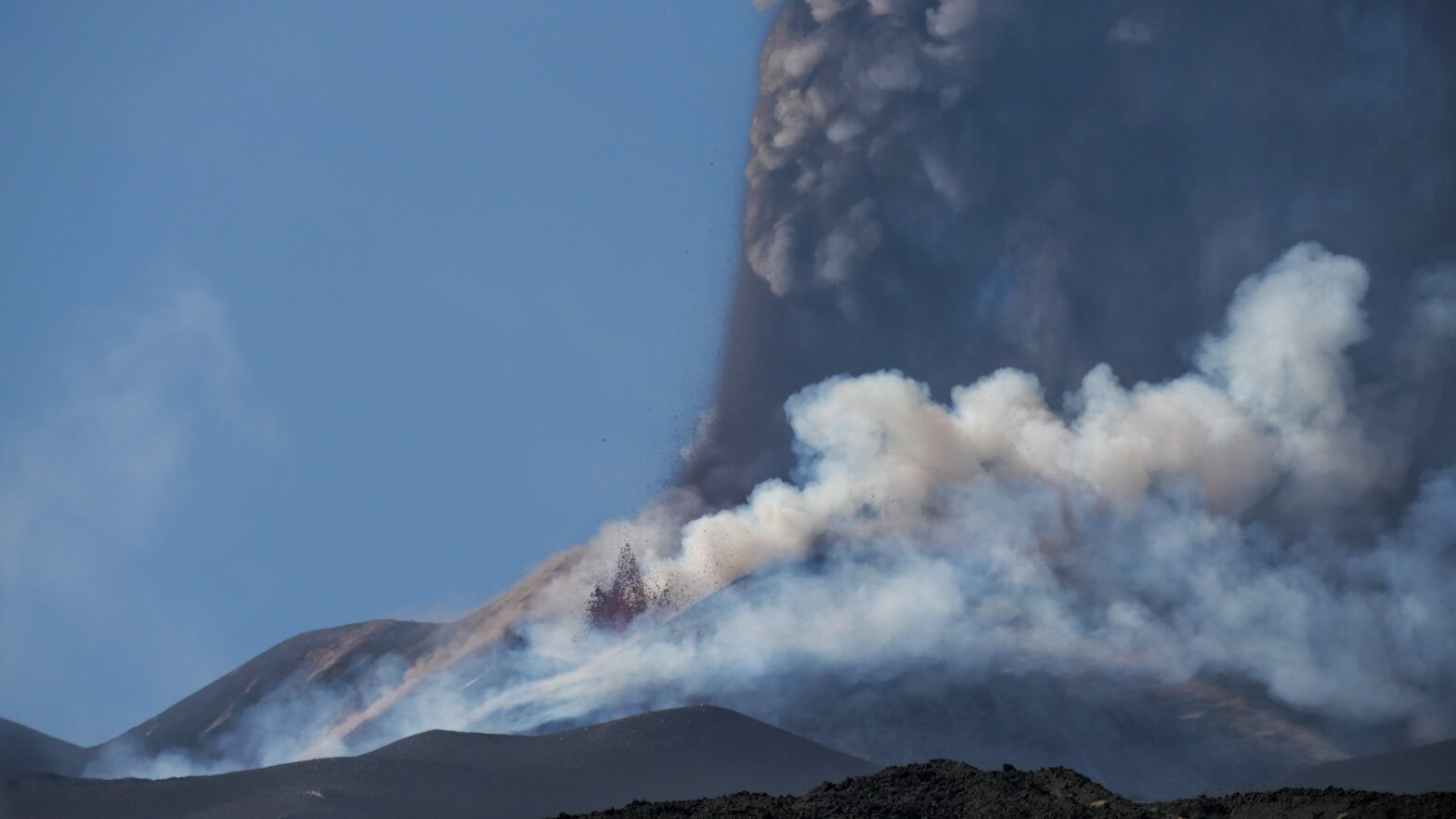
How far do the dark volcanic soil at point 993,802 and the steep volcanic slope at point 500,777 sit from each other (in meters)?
18.8

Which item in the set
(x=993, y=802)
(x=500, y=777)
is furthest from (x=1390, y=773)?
(x=993, y=802)

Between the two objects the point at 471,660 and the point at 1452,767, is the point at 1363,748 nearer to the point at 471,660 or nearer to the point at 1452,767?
the point at 1452,767

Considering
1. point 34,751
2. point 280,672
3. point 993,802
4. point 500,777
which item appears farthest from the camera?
point 280,672

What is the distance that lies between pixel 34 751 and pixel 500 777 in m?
32.3

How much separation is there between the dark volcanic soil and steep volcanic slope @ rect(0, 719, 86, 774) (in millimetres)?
48843

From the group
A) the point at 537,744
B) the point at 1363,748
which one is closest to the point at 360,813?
the point at 537,744

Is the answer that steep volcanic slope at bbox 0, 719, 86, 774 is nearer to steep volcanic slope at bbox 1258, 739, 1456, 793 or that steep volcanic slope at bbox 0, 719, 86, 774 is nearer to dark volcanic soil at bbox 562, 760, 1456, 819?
dark volcanic soil at bbox 562, 760, 1456, 819

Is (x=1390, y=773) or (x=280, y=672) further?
(x=280, y=672)

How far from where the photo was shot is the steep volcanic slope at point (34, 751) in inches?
2382

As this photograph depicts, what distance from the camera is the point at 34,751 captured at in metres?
62.6

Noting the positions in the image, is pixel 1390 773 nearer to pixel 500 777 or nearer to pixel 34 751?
pixel 500 777

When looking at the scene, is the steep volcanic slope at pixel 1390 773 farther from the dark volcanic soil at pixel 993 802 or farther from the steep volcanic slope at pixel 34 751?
the steep volcanic slope at pixel 34 751

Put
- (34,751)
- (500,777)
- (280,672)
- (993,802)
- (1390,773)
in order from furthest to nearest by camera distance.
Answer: (280,672) → (34,751) → (1390,773) → (500,777) → (993,802)

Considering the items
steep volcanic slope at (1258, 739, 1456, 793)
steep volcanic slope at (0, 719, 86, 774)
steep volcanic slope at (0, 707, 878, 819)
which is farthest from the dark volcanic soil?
steep volcanic slope at (0, 719, 86, 774)
